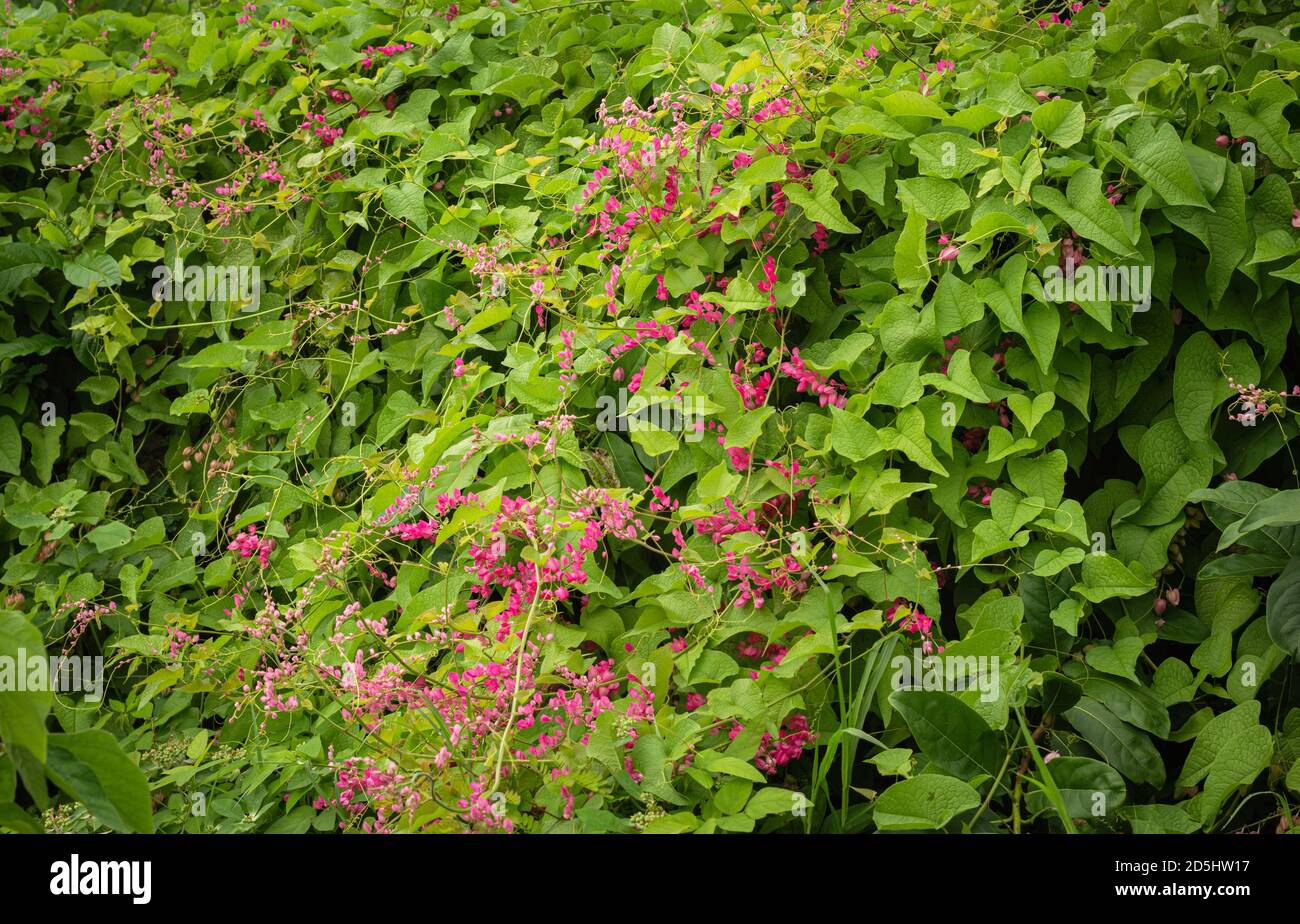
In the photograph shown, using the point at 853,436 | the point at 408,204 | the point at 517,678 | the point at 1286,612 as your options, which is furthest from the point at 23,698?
the point at 408,204

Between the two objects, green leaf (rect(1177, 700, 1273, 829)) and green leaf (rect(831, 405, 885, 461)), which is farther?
green leaf (rect(831, 405, 885, 461))

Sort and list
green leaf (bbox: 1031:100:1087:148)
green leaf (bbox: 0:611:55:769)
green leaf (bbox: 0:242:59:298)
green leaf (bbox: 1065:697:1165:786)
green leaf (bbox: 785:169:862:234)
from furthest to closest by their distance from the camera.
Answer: green leaf (bbox: 0:242:59:298)
green leaf (bbox: 785:169:862:234)
green leaf (bbox: 1031:100:1087:148)
green leaf (bbox: 1065:697:1165:786)
green leaf (bbox: 0:611:55:769)

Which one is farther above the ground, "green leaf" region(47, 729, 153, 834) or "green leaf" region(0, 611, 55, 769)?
"green leaf" region(0, 611, 55, 769)

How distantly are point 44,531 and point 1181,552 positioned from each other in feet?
8.41

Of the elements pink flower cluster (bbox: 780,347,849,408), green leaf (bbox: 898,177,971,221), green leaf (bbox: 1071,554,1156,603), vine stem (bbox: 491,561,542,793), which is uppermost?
green leaf (bbox: 898,177,971,221)

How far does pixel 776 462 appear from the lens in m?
1.94

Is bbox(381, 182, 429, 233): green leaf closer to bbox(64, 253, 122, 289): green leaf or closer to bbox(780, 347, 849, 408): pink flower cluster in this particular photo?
bbox(64, 253, 122, 289): green leaf

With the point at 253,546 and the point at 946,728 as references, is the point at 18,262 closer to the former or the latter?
the point at 253,546

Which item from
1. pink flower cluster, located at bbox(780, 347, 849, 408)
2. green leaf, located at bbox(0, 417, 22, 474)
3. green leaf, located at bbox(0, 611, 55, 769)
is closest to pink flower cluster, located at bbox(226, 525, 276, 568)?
green leaf, located at bbox(0, 417, 22, 474)

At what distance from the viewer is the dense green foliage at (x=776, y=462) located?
171cm

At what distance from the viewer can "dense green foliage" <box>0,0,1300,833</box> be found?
1.71m

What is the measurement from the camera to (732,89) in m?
2.07

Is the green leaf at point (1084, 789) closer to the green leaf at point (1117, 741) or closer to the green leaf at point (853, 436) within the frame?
the green leaf at point (1117, 741)

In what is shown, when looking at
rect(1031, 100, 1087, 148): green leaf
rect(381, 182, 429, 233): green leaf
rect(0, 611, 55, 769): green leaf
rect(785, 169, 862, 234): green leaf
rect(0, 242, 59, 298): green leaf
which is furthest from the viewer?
rect(0, 242, 59, 298): green leaf
